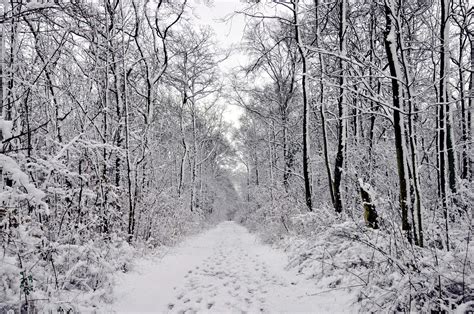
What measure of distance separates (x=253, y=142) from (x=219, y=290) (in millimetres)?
17510

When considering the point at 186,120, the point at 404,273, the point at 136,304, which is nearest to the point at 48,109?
the point at 136,304

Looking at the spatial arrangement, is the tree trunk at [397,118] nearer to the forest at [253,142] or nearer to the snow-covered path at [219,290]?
the forest at [253,142]

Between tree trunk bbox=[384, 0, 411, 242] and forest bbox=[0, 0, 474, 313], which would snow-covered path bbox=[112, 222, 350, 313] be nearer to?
forest bbox=[0, 0, 474, 313]

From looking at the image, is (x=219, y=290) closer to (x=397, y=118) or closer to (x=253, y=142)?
(x=397, y=118)

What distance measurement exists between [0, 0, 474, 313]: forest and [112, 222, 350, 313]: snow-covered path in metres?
0.09

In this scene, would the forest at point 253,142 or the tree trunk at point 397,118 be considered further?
the tree trunk at point 397,118

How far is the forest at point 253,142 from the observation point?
341cm

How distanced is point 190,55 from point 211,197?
60.1 feet

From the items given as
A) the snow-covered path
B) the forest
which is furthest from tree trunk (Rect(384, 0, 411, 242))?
the snow-covered path

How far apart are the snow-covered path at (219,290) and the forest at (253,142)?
0.31 feet

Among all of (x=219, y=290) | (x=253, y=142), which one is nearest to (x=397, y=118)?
(x=219, y=290)

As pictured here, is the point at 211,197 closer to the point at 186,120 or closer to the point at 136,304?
the point at 186,120

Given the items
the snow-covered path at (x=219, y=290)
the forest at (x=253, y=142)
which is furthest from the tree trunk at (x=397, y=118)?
the snow-covered path at (x=219, y=290)

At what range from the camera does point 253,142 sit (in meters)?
22.4
